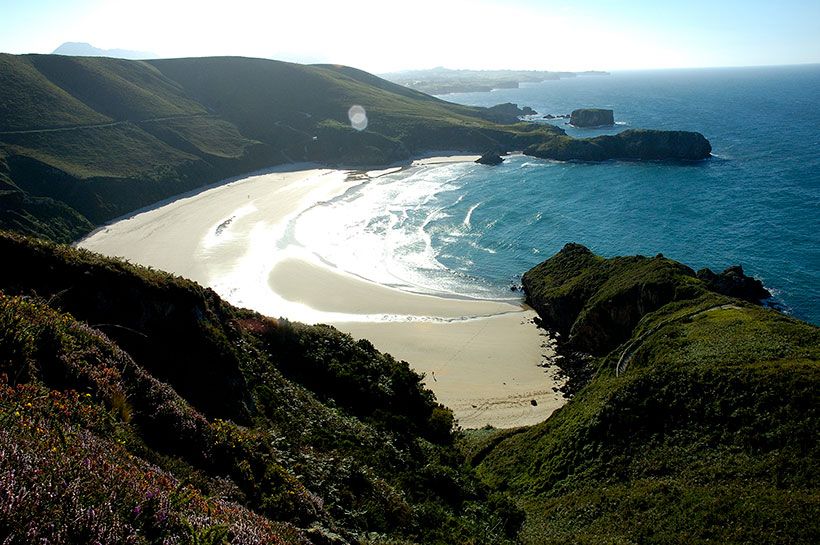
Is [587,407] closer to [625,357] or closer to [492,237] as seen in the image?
[625,357]

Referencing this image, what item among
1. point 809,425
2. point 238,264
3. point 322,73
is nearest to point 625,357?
point 809,425

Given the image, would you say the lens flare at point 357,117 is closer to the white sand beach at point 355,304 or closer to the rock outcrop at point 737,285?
the white sand beach at point 355,304

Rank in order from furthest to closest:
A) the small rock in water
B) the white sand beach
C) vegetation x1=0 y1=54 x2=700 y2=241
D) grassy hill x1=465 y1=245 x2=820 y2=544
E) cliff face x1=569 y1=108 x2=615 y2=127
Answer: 1. cliff face x1=569 y1=108 x2=615 y2=127
2. the small rock in water
3. vegetation x1=0 y1=54 x2=700 y2=241
4. the white sand beach
5. grassy hill x1=465 y1=245 x2=820 y2=544

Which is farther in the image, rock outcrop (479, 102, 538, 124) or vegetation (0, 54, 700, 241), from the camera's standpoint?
rock outcrop (479, 102, 538, 124)


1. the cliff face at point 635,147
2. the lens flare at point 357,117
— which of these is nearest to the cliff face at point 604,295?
the cliff face at point 635,147

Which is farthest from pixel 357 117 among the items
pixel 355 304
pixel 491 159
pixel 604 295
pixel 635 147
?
pixel 604 295

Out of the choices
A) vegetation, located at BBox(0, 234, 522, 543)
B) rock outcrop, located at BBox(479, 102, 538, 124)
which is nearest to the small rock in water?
rock outcrop, located at BBox(479, 102, 538, 124)

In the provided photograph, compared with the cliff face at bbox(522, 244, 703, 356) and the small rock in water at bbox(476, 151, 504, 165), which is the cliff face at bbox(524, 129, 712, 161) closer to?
the small rock in water at bbox(476, 151, 504, 165)
